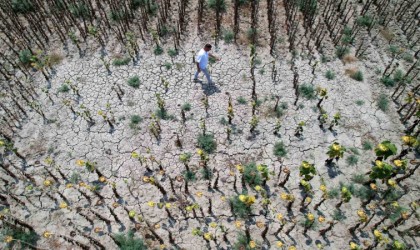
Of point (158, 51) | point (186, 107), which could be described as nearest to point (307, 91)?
point (186, 107)

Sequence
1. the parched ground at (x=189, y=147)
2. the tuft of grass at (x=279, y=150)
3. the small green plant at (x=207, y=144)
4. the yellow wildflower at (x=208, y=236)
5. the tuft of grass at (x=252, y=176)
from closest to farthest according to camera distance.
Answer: the yellow wildflower at (x=208, y=236) < the parched ground at (x=189, y=147) < the tuft of grass at (x=252, y=176) < the tuft of grass at (x=279, y=150) < the small green plant at (x=207, y=144)

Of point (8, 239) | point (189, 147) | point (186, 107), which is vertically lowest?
point (8, 239)

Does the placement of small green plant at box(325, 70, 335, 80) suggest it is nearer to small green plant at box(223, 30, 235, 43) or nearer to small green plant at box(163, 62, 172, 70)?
small green plant at box(223, 30, 235, 43)

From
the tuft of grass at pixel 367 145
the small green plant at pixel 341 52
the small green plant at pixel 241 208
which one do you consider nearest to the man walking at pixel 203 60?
the small green plant at pixel 241 208

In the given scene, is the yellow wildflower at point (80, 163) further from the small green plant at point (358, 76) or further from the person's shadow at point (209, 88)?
the small green plant at point (358, 76)

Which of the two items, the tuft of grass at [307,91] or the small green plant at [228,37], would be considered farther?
the small green plant at [228,37]

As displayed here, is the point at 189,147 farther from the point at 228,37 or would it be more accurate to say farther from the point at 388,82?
the point at 388,82
